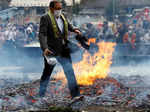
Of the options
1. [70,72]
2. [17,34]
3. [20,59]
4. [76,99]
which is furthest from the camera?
[17,34]

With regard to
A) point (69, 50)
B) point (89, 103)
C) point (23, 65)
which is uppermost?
point (69, 50)

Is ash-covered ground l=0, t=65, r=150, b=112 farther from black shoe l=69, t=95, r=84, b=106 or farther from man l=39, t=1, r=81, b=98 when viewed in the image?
man l=39, t=1, r=81, b=98

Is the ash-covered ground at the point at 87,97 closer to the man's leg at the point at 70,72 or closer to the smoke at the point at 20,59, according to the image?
the man's leg at the point at 70,72

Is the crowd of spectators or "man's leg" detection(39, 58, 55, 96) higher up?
"man's leg" detection(39, 58, 55, 96)

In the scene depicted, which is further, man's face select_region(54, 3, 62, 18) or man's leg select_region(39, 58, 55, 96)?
man's leg select_region(39, 58, 55, 96)

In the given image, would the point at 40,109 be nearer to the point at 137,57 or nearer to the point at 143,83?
the point at 143,83

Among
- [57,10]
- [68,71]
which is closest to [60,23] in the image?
[57,10]

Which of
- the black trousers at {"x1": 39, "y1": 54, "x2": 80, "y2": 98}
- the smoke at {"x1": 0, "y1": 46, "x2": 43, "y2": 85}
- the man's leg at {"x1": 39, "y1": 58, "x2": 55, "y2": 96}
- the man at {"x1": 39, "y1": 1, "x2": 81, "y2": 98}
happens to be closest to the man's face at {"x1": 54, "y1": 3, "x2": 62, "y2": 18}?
the man at {"x1": 39, "y1": 1, "x2": 81, "y2": 98}

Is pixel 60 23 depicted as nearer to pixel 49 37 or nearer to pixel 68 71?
pixel 49 37

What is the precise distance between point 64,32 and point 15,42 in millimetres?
8332

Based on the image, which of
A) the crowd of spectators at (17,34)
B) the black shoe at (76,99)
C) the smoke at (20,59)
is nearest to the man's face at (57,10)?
the black shoe at (76,99)

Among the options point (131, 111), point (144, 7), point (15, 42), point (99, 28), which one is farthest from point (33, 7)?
point (131, 111)

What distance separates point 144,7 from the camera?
15.9 m

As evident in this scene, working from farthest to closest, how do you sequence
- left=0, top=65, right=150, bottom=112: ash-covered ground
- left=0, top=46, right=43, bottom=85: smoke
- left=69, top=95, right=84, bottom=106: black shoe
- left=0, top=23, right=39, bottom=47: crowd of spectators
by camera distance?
left=0, top=23, right=39, bottom=47: crowd of spectators, left=0, top=46, right=43, bottom=85: smoke, left=69, top=95, right=84, bottom=106: black shoe, left=0, top=65, right=150, bottom=112: ash-covered ground
